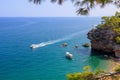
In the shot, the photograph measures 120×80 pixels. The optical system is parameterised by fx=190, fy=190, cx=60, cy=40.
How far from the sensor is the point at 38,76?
79.9 feet

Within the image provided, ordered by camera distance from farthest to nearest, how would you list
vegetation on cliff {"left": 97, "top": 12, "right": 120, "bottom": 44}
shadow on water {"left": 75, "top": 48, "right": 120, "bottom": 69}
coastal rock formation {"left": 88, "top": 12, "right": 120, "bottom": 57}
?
vegetation on cliff {"left": 97, "top": 12, "right": 120, "bottom": 44}
coastal rock formation {"left": 88, "top": 12, "right": 120, "bottom": 57}
shadow on water {"left": 75, "top": 48, "right": 120, "bottom": 69}

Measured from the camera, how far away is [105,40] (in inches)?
1309

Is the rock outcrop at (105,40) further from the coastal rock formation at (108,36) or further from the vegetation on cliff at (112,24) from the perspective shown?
the vegetation on cliff at (112,24)

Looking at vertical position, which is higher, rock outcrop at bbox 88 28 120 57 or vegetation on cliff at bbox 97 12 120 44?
vegetation on cliff at bbox 97 12 120 44

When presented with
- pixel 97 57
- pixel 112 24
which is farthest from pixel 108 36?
pixel 97 57

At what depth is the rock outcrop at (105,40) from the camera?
31.7 m

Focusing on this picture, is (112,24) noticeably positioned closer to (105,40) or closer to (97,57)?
(105,40)

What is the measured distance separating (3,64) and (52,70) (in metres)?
8.86

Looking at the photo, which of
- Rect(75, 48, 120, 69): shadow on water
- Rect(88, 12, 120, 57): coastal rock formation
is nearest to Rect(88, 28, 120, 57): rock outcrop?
Rect(88, 12, 120, 57): coastal rock formation

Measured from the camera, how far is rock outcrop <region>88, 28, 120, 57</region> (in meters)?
31.7

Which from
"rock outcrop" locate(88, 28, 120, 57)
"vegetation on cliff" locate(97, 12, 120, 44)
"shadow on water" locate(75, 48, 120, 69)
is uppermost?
"vegetation on cliff" locate(97, 12, 120, 44)

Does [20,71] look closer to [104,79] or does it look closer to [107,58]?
[107,58]

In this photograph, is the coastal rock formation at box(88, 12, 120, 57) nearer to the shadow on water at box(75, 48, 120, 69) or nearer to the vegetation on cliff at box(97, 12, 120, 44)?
the vegetation on cliff at box(97, 12, 120, 44)

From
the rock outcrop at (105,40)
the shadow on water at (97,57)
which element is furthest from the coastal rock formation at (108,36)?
the shadow on water at (97,57)
